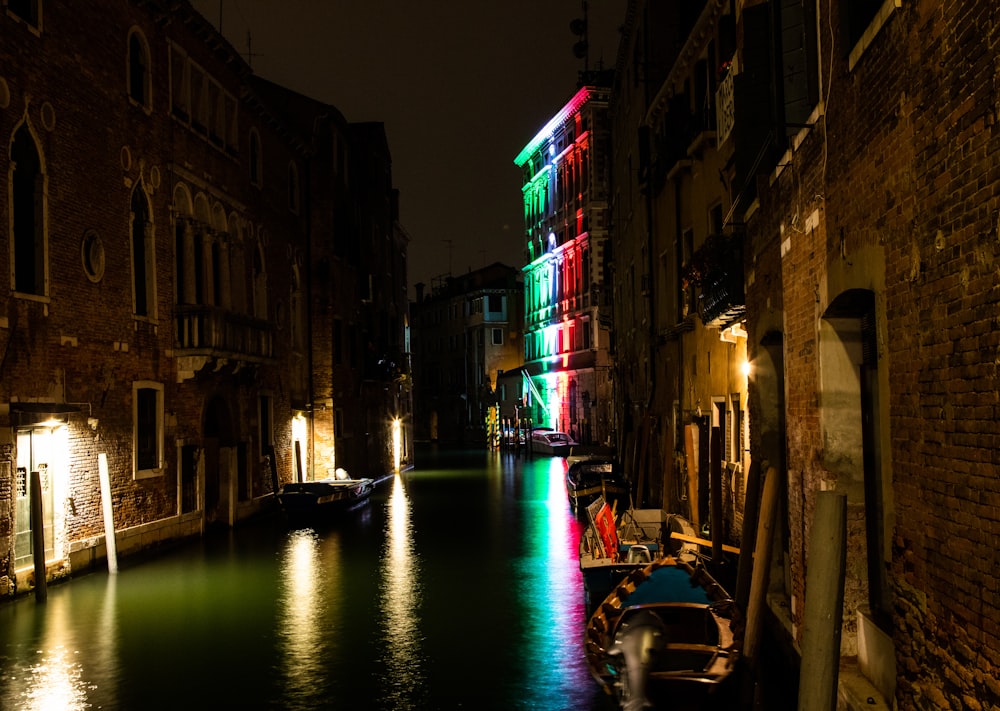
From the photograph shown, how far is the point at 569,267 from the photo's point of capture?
49188 millimetres

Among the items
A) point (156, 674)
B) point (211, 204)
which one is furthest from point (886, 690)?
point (211, 204)

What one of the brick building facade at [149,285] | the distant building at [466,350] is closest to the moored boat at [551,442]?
the distant building at [466,350]

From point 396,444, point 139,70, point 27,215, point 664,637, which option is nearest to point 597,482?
point 139,70

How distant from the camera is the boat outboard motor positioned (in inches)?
276

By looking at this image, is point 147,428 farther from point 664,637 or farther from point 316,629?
point 664,637

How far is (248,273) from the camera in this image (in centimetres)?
2330

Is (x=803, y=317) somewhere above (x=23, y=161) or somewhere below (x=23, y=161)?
below

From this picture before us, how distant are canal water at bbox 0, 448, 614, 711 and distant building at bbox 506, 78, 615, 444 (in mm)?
21142

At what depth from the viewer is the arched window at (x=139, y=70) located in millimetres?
17438

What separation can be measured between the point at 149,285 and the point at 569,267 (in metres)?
32.7

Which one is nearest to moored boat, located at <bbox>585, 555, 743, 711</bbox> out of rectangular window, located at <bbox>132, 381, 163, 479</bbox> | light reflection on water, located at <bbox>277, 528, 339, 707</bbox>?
light reflection on water, located at <bbox>277, 528, 339, 707</bbox>

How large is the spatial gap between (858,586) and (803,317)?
1.97 m

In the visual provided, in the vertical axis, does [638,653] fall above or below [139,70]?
below

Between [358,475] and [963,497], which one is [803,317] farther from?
[358,475]
